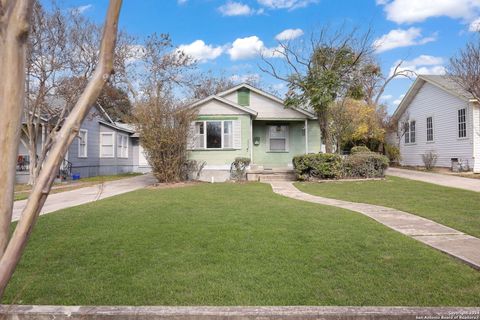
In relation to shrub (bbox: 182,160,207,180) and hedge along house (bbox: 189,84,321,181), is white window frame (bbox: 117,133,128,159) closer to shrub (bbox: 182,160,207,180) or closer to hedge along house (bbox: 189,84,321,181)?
hedge along house (bbox: 189,84,321,181)

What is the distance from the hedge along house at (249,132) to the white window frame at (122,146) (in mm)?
11191

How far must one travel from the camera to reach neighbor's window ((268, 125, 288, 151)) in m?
21.2

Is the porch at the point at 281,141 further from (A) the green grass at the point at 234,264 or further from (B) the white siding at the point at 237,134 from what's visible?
(A) the green grass at the point at 234,264

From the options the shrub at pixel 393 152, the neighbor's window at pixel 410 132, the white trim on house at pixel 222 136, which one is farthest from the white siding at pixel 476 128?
the white trim on house at pixel 222 136

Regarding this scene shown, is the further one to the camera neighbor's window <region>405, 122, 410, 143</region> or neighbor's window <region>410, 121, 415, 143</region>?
neighbor's window <region>405, 122, 410, 143</region>

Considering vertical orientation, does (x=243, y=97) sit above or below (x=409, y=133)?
above

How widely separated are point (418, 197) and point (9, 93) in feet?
37.3

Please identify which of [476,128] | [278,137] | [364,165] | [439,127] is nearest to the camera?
[364,165]

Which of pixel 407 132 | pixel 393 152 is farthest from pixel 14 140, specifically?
pixel 393 152

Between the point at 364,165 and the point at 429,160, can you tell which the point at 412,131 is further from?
the point at 364,165

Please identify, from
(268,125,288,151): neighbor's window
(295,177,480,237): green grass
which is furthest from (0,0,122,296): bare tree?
(268,125,288,151): neighbor's window

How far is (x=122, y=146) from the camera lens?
28.7 m

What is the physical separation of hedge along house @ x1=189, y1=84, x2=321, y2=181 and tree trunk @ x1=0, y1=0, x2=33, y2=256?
15.6 metres

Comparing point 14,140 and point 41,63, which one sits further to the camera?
point 41,63
